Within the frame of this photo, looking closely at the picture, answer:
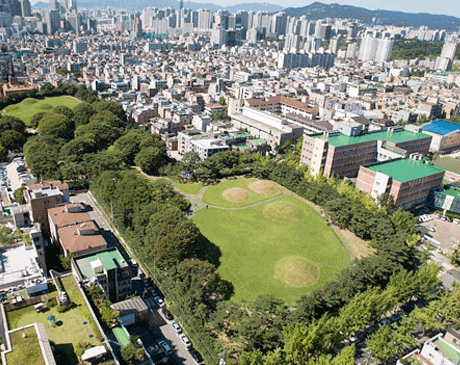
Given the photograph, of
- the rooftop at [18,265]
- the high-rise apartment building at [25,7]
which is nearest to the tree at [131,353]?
the rooftop at [18,265]

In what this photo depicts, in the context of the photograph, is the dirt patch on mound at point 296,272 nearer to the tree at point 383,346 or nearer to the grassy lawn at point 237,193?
the tree at point 383,346

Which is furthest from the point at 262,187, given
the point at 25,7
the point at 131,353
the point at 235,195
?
the point at 25,7

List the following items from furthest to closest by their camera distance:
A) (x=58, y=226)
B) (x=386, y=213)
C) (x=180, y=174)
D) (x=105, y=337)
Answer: (x=180, y=174)
(x=386, y=213)
(x=58, y=226)
(x=105, y=337)

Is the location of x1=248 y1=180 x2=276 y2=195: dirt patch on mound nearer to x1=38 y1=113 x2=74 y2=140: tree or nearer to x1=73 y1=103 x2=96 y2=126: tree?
x1=38 y1=113 x2=74 y2=140: tree

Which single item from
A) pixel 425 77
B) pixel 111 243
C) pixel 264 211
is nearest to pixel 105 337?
pixel 111 243

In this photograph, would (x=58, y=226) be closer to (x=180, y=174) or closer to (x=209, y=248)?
(x=209, y=248)

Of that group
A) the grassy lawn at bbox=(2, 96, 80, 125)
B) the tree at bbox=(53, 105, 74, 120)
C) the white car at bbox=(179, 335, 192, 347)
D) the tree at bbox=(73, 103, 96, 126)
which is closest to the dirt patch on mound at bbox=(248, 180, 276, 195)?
the white car at bbox=(179, 335, 192, 347)
